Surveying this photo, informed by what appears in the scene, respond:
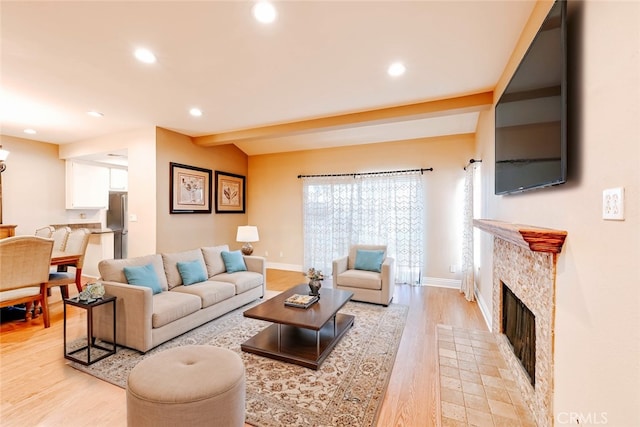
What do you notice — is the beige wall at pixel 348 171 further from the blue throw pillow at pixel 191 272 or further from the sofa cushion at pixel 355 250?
the blue throw pillow at pixel 191 272

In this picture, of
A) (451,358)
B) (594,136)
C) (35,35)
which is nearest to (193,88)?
(35,35)

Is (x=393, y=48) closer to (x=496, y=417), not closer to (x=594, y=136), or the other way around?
(x=594, y=136)

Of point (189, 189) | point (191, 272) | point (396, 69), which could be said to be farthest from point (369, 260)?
point (189, 189)

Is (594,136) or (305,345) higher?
(594,136)

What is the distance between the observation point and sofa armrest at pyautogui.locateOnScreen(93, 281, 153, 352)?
2.49 m

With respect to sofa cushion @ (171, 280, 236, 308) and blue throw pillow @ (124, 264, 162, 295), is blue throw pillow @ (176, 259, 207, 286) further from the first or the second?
blue throw pillow @ (124, 264, 162, 295)

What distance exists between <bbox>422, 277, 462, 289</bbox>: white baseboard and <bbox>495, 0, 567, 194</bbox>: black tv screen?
3078mm

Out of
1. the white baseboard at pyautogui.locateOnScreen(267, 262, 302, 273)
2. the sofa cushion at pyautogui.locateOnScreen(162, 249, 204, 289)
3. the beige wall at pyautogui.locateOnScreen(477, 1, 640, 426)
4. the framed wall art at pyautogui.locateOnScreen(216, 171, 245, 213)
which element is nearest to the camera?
the beige wall at pyautogui.locateOnScreen(477, 1, 640, 426)

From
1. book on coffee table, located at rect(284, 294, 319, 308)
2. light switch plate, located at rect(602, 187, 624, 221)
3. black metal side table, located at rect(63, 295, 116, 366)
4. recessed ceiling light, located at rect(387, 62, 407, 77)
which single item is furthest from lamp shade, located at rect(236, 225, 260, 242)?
light switch plate, located at rect(602, 187, 624, 221)

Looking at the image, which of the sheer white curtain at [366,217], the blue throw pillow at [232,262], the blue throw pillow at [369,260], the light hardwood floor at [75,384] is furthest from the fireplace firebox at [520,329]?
the blue throw pillow at [232,262]

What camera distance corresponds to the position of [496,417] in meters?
1.48

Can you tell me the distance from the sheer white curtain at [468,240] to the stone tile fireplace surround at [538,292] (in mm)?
2161

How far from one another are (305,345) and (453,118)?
12.3 ft

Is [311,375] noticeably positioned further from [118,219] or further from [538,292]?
[118,219]
